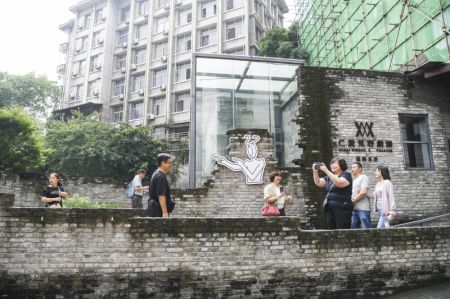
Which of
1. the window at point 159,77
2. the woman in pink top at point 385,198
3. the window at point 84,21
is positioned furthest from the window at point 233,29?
the woman in pink top at point 385,198

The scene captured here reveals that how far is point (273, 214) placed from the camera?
260 inches

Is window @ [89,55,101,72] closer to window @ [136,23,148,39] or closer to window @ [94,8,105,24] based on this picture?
window @ [94,8,105,24]

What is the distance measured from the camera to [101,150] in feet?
62.5

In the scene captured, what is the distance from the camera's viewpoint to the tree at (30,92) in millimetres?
31312

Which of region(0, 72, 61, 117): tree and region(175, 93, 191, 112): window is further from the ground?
region(0, 72, 61, 117): tree

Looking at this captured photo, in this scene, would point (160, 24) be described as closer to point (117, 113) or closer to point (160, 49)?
point (160, 49)

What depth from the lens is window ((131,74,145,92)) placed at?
31688 millimetres

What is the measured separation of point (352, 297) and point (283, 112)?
7.88 metres

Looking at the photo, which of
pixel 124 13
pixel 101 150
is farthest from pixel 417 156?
pixel 124 13

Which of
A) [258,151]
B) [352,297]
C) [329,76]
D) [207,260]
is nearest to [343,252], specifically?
[352,297]

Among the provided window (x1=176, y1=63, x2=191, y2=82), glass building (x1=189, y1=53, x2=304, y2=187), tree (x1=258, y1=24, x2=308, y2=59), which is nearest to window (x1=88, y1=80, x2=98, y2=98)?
window (x1=176, y1=63, x2=191, y2=82)

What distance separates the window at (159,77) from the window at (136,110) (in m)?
2.38

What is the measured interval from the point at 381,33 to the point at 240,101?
6610 millimetres

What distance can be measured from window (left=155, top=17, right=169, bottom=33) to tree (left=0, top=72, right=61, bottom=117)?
515 inches
